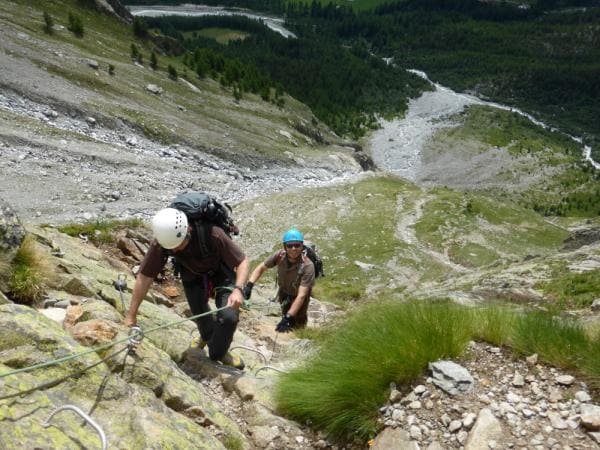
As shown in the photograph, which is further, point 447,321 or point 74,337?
point 447,321

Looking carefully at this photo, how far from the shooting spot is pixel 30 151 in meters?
27.1

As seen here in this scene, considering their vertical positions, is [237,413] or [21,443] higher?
[21,443]

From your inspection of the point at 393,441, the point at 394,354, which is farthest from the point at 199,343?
the point at 393,441

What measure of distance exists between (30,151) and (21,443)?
27135mm

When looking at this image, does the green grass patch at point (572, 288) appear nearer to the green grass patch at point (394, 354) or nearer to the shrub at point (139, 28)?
the green grass patch at point (394, 354)

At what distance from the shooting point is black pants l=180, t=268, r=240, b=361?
22.6 ft

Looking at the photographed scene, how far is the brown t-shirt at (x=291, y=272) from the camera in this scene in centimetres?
897

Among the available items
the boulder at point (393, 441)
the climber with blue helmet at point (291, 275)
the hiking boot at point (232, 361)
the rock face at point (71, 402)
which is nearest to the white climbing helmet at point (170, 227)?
the rock face at point (71, 402)

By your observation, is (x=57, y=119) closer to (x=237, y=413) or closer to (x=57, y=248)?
(x=57, y=248)

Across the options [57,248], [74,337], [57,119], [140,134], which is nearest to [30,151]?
[57,119]

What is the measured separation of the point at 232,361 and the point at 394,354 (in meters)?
2.92

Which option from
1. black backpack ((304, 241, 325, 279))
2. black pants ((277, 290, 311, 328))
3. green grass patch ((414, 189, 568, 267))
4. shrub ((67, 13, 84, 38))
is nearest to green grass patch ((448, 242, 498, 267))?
green grass patch ((414, 189, 568, 267))

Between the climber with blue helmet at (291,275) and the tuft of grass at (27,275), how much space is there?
3.08 metres

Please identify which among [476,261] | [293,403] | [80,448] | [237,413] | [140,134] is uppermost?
[80,448]
